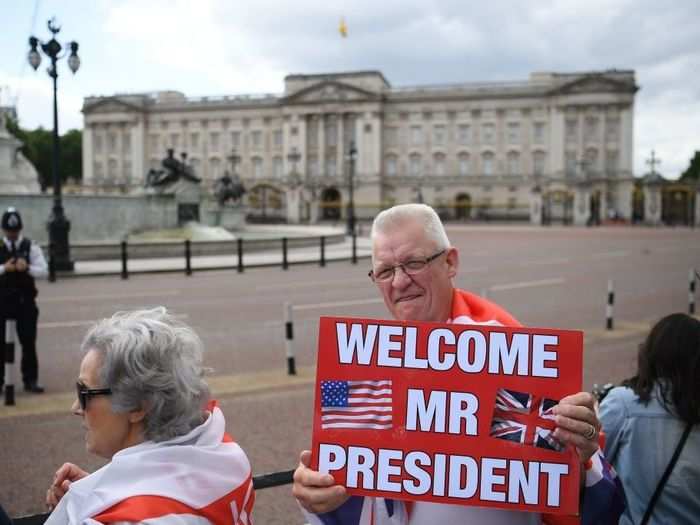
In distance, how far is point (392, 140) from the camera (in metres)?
99.6

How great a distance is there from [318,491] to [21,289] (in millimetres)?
6929

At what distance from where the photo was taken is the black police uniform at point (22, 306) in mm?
7707

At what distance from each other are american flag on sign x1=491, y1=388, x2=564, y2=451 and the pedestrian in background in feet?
3.74

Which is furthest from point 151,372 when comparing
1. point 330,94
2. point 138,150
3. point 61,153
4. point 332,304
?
point 61,153

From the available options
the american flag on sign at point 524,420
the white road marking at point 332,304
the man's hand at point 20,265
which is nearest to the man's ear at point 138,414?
the american flag on sign at point 524,420

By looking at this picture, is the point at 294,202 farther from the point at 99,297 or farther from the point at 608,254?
the point at 99,297

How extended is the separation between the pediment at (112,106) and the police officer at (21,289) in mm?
105160

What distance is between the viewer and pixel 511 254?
29688 mm

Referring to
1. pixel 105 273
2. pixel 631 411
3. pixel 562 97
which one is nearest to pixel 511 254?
pixel 105 273

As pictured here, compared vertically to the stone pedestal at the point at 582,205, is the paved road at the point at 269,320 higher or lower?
lower

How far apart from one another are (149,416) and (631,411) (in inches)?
80.9

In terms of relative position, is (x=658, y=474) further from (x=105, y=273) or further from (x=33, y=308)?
(x=105, y=273)

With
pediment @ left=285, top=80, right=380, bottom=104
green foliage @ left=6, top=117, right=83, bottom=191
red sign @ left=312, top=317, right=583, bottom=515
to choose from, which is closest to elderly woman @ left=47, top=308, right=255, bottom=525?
red sign @ left=312, top=317, right=583, bottom=515

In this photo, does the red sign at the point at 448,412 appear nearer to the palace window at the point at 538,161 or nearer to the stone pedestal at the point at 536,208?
the stone pedestal at the point at 536,208
